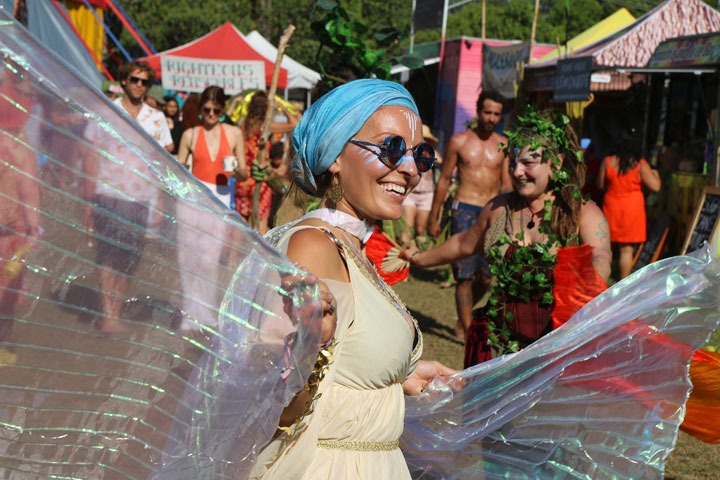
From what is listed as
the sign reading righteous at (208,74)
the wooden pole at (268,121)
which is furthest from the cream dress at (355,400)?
the sign reading righteous at (208,74)

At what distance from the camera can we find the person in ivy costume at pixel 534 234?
367 centimetres

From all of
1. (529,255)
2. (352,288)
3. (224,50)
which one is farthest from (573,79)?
(352,288)

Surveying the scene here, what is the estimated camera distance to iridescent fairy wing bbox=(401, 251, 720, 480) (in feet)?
7.90

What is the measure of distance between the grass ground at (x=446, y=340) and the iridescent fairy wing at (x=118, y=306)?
2.26 meters

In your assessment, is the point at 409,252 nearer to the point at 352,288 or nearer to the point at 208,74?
the point at 352,288

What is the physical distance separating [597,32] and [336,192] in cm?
1280

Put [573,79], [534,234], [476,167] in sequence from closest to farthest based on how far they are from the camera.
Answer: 1. [534,234]
2. [476,167]
3. [573,79]

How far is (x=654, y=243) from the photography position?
10.7 m

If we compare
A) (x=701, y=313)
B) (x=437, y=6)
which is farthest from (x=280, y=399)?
(x=437, y=6)

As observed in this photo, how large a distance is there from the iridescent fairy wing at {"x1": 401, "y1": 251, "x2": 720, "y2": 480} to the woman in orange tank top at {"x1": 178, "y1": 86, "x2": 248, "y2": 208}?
4931 mm

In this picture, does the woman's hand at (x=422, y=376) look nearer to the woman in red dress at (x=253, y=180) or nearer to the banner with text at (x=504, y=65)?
the woman in red dress at (x=253, y=180)

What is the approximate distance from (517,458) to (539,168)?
162cm

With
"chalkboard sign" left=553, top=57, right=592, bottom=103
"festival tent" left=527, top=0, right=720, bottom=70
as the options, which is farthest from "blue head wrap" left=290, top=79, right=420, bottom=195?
"festival tent" left=527, top=0, right=720, bottom=70

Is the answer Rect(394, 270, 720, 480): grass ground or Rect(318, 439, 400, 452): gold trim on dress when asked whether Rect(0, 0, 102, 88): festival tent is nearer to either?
Rect(394, 270, 720, 480): grass ground
